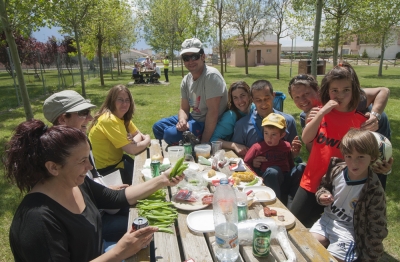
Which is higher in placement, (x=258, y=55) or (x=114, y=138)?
(x=258, y=55)

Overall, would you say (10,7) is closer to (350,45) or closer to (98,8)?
(98,8)

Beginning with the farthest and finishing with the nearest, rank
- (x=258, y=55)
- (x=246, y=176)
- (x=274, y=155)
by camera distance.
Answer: (x=258, y=55) < (x=274, y=155) < (x=246, y=176)

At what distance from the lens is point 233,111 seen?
4137mm

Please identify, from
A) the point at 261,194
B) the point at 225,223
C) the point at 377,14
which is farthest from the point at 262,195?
the point at 377,14

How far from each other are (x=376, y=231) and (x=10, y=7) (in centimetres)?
771

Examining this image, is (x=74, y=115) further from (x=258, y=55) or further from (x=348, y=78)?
(x=258, y=55)

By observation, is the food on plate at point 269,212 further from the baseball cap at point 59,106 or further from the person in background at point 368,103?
the baseball cap at point 59,106

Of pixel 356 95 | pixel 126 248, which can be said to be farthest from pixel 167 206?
pixel 356 95

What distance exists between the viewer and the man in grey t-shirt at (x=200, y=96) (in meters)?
4.09

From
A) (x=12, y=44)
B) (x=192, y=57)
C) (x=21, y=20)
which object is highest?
(x=21, y=20)

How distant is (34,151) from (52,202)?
30 cm

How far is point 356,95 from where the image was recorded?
9.33 feet

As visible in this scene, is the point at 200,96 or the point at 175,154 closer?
the point at 175,154

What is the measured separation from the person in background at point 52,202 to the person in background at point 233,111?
93.1 inches
